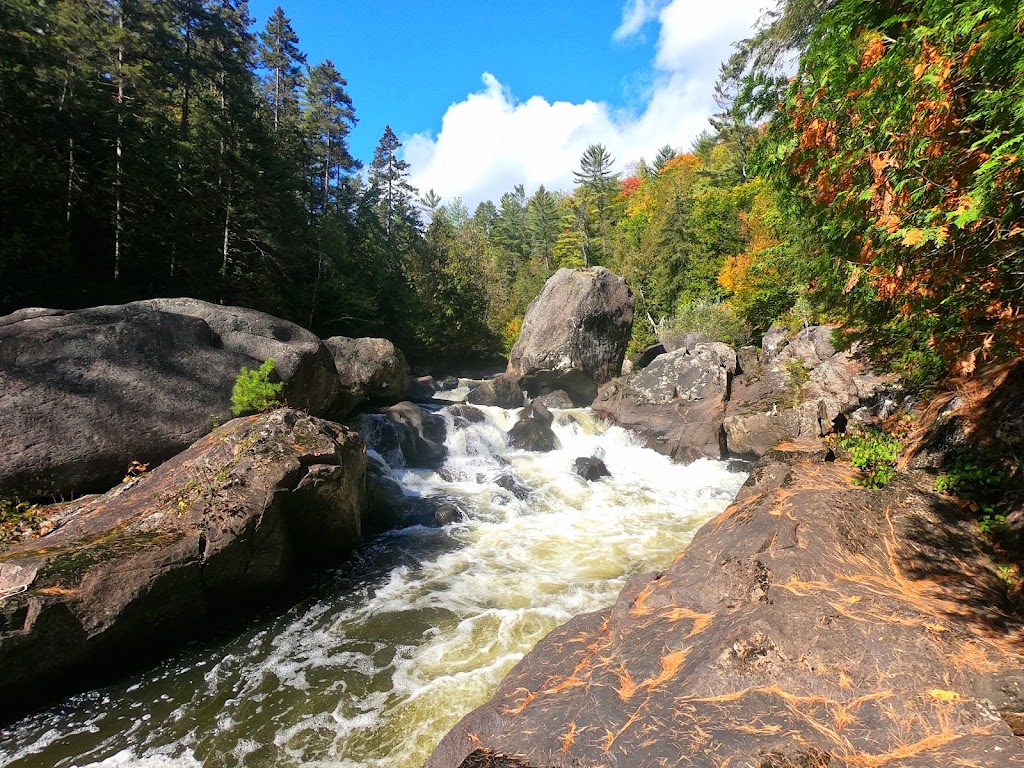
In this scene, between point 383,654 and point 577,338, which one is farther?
point 577,338

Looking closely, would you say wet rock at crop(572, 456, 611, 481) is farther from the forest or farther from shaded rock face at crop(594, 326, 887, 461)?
the forest

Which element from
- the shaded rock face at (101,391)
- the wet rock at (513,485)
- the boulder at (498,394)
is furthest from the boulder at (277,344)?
the boulder at (498,394)

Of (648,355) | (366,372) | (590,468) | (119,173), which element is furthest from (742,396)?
(119,173)

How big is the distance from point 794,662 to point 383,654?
16.6 feet

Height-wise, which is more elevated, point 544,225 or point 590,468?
point 544,225

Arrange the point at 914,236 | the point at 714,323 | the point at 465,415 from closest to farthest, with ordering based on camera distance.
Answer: the point at 914,236 → the point at 465,415 → the point at 714,323

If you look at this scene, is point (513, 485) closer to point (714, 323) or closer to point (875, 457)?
point (875, 457)

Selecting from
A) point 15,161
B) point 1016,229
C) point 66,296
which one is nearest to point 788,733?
point 1016,229

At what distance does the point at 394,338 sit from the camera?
26.2 m

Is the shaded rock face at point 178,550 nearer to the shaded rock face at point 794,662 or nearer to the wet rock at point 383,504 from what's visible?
the wet rock at point 383,504

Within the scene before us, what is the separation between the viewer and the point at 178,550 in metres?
5.97

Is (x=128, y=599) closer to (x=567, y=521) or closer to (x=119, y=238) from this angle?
(x=567, y=521)

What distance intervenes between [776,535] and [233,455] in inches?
303

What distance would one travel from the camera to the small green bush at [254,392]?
8602 mm
